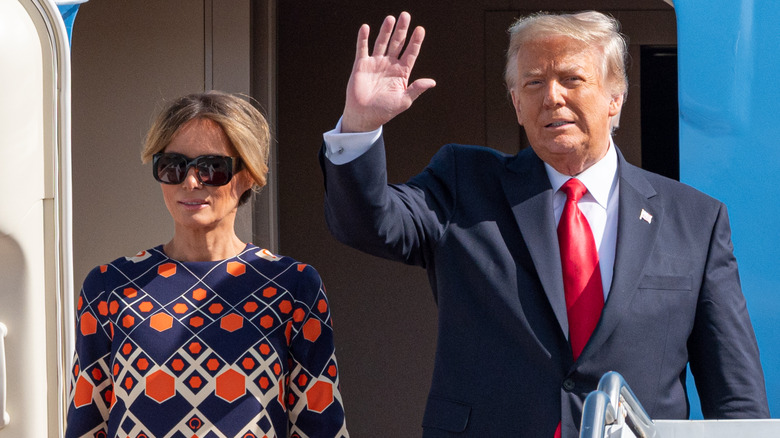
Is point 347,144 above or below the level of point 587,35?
below

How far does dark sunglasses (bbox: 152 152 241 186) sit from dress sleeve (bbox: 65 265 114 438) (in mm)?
271

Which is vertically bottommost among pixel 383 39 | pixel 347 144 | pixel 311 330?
pixel 311 330

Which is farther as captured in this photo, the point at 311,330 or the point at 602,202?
the point at 602,202

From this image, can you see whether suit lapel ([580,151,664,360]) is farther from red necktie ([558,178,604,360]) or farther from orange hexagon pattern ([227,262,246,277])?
orange hexagon pattern ([227,262,246,277])

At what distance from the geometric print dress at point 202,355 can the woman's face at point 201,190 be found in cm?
9

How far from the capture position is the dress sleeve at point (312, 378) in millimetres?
1835

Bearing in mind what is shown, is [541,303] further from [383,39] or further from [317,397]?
[383,39]

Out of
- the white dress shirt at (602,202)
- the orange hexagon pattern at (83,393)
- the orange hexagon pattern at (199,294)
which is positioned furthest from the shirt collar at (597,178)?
the orange hexagon pattern at (83,393)

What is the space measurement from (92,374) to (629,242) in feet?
3.56

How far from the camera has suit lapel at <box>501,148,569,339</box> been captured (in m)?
1.86

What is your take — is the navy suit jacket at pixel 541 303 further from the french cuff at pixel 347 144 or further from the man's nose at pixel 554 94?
the man's nose at pixel 554 94

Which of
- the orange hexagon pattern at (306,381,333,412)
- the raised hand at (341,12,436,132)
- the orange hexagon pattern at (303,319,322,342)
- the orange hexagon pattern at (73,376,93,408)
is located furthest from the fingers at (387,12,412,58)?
the orange hexagon pattern at (73,376,93,408)

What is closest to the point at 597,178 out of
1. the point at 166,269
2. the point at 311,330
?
the point at 311,330

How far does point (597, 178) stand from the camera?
2.02 metres
